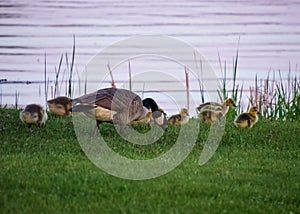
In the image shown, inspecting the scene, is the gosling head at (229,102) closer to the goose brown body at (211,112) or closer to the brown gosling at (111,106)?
the goose brown body at (211,112)

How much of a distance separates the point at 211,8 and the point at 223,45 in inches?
180

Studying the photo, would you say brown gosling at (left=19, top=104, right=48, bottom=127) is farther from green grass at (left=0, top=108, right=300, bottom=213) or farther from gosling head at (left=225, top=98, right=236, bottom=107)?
gosling head at (left=225, top=98, right=236, bottom=107)

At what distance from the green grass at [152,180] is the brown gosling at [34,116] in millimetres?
78

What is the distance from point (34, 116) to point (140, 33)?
7.68 metres

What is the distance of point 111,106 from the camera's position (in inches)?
350

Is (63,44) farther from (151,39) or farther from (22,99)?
(22,99)

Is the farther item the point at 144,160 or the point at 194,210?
the point at 144,160

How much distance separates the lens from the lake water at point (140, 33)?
1360 cm

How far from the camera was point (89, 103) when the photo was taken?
29.1ft

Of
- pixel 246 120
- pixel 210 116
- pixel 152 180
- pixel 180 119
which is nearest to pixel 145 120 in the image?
pixel 180 119

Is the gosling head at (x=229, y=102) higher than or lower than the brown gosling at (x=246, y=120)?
higher

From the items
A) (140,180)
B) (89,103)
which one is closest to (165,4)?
(89,103)

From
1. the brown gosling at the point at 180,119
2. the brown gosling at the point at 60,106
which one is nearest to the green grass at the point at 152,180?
the brown gosling at the point at 180,119

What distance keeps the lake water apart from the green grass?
3452mm
